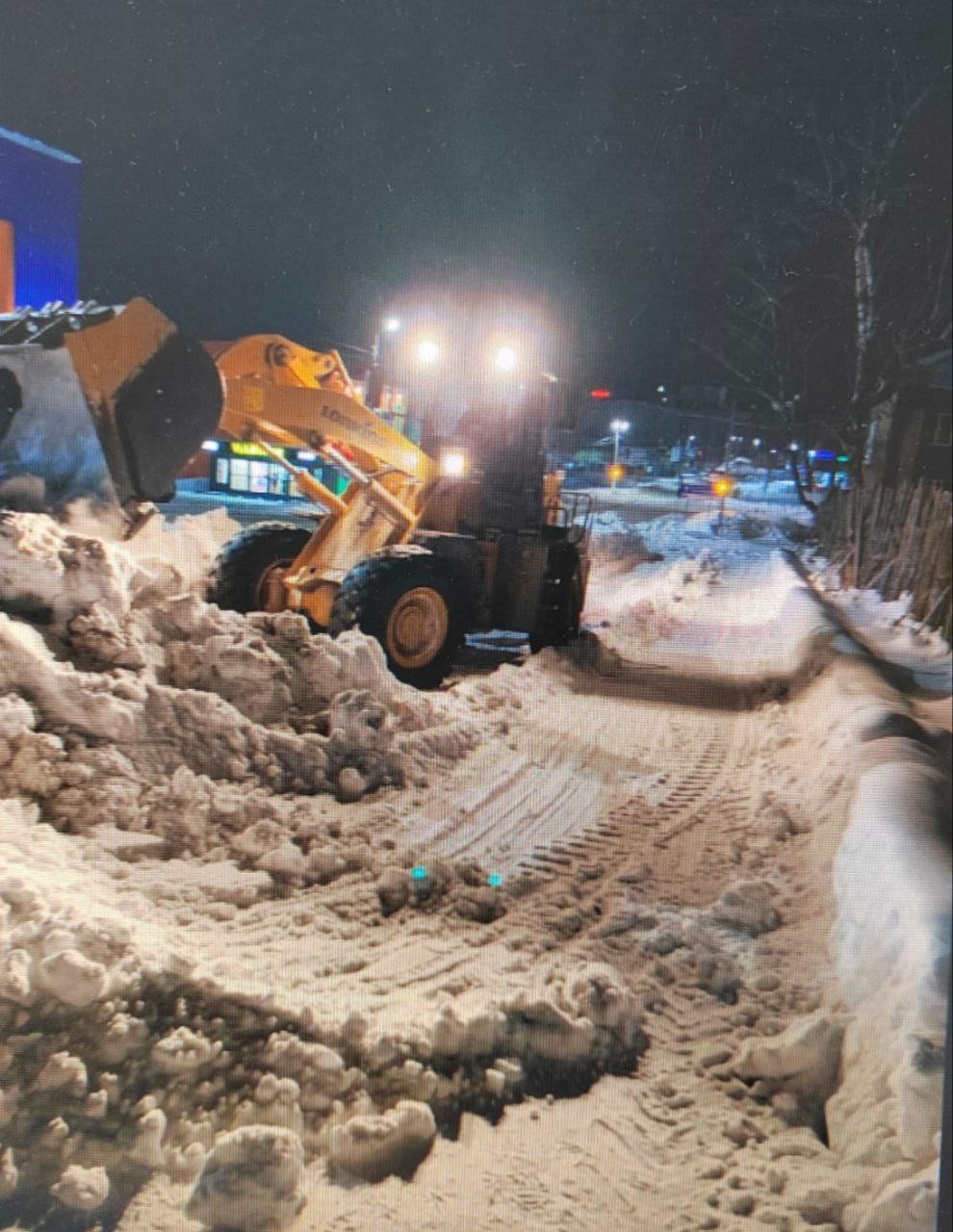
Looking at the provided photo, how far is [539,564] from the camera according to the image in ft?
14.7

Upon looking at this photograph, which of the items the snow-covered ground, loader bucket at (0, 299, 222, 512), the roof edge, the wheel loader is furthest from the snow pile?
the roof edge

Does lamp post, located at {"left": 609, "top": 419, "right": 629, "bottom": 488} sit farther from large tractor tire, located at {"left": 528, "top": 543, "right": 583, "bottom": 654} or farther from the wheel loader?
large tractor tire, located at {"left": 528, "top": 543, "right": 583, "bottom": 654}

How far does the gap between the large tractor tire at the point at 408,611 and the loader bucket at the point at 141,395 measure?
97 cm

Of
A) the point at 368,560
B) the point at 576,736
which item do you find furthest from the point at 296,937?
the point at 368,560

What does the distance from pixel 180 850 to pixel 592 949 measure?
0.95 metres

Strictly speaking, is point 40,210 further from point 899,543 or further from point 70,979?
point 899,543

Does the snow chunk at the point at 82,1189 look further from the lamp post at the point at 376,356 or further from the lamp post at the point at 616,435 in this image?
the lamp post at the point at 616,435

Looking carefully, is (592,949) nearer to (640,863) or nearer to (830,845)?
(640,863)

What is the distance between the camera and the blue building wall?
1619 millimetres

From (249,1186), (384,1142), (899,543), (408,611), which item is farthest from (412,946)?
(899,543)

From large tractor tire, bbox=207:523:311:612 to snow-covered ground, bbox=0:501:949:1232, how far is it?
2.55 feet

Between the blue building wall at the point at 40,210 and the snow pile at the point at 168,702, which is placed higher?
the blue building wall at the point at 40,210

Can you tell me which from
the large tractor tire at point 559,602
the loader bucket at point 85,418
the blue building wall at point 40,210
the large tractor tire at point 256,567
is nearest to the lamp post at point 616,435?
the large tractor tire at point 559,602

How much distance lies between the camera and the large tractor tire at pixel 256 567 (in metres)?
3.88
